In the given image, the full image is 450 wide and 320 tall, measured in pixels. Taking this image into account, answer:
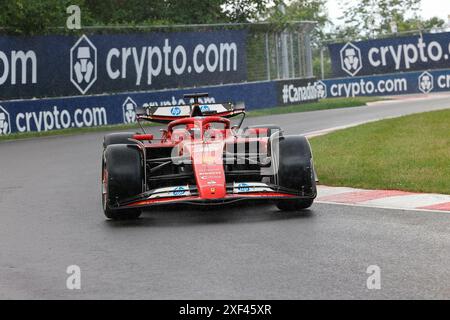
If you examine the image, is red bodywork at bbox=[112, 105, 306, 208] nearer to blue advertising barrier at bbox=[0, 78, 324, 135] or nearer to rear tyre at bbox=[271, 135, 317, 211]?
rear tyre at bbox=[271, 135, 317, 211]

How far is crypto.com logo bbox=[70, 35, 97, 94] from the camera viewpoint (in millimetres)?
25987

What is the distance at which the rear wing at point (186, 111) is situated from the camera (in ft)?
40.3

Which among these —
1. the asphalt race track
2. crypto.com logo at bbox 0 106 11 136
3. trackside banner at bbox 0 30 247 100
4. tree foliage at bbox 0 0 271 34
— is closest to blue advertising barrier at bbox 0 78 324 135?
crypto.com logo at bbox 0 106 11 136

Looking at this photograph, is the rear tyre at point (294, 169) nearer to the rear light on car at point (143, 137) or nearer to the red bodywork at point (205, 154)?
→ the red bodywork at point (205, 154)

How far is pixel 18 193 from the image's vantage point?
43.6ft

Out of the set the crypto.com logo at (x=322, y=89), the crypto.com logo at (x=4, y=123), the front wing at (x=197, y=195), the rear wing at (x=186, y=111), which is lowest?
the front wing at (x=197, y=195)

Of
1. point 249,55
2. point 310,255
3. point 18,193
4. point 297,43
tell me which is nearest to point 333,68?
point 297,43

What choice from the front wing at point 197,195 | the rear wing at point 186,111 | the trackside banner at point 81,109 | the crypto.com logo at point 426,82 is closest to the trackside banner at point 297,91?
the trackside banner at point 81,109

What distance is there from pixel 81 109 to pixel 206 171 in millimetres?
→ 15674

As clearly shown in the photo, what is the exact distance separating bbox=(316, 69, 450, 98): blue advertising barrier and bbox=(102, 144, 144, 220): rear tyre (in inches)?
1046

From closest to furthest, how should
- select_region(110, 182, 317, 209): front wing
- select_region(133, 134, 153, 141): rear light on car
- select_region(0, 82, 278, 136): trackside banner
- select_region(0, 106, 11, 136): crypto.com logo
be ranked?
1. select_region(110, 182, 317, 209): front wing
2. select_region(133, 134, 153, 141): rear light on car
3. select_region(0, 106, 11, 136): crypto.com logo
4. select_region(0, 82, 278, 136): trackside banner

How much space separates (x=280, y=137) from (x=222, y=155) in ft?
2.08

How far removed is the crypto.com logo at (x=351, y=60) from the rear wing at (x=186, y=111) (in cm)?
2559
